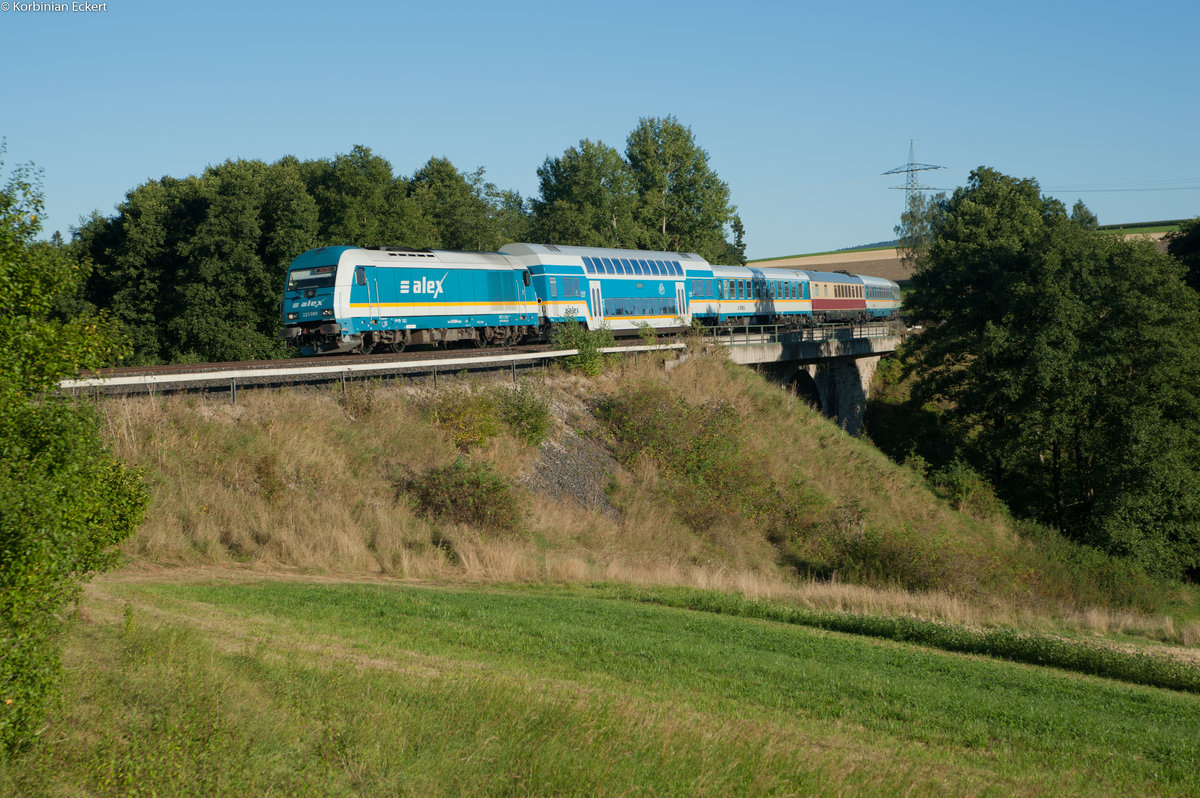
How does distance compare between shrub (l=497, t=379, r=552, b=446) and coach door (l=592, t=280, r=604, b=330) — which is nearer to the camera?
shrub (l=497, t=379, r=552, b=446)

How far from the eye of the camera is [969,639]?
13.7m

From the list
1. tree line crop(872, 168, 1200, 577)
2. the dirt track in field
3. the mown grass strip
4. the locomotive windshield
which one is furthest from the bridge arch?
the dirt track in field

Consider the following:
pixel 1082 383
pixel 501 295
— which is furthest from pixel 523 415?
pixel 1082 383

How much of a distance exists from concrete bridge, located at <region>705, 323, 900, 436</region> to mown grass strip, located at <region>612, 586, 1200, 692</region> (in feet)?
68.2

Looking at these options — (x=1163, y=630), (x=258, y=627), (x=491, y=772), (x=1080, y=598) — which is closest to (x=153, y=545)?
(x=258, y=627)

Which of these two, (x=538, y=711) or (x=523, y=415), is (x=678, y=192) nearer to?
(x=523, y=415)

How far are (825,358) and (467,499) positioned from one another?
1177 inches

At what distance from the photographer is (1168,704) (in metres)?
A: 10.8

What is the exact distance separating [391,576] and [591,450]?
9.71 meters

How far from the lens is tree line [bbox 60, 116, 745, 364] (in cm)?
4691

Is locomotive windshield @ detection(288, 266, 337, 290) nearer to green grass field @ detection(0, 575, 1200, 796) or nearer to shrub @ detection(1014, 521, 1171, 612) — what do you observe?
green grass field @ detection(0, 575, 1200, 796)

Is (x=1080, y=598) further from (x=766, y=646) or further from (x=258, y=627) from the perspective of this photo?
(x=258, y=627)

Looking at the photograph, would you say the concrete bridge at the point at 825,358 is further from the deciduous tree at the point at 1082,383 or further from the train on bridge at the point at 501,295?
the deciduous tree at the point at 1082,383

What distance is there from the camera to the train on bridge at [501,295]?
24.8 meters
